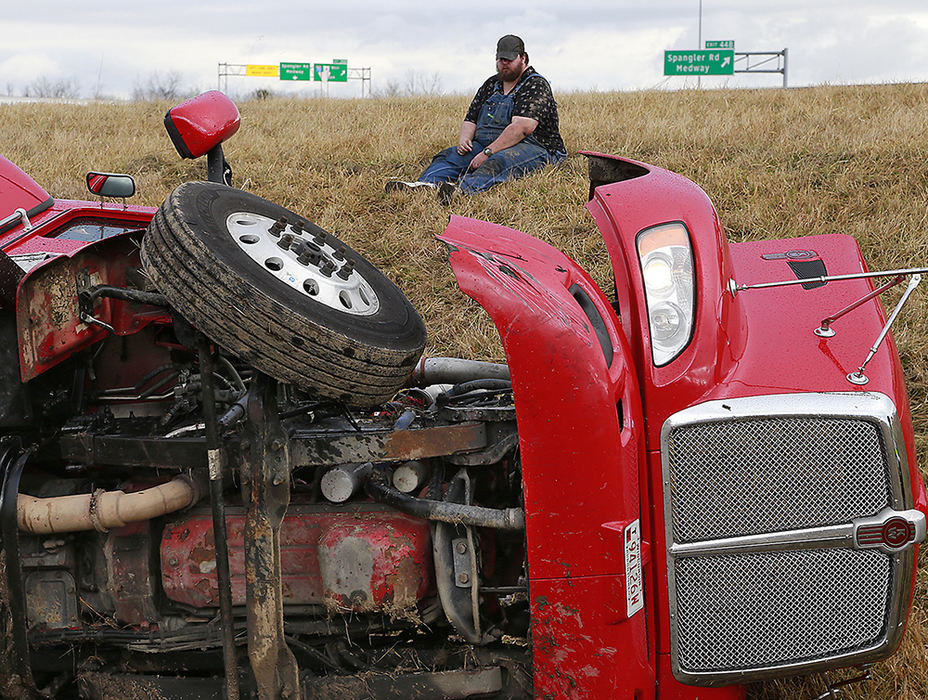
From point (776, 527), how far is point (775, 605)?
200 mm

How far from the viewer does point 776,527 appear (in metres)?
2.28

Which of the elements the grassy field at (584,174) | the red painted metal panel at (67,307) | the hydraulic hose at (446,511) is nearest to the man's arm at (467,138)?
the grassy field at (584,174)

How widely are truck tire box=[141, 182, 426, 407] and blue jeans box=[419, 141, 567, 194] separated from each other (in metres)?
4.54

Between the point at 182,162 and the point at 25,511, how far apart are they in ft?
22.3

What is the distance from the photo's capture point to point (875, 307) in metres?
2.66

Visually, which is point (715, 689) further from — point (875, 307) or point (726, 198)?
point (726, 198)

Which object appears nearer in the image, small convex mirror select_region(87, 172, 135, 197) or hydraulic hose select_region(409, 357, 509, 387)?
hydraulic hose select_region(409, 357, 509, 387)

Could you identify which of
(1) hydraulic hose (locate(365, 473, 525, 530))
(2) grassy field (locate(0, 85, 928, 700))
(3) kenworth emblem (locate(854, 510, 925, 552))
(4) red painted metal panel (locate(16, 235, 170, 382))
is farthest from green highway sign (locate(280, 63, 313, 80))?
(3) kenworth emblem (locate(854, 510, 925, 552))

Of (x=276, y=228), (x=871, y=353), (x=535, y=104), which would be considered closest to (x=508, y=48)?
(x=535, y=104)

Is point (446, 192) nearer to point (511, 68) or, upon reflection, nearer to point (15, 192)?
point (511, 68)

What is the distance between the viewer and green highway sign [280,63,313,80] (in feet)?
134

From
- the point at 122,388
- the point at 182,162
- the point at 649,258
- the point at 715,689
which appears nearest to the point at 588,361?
the point at 649,258

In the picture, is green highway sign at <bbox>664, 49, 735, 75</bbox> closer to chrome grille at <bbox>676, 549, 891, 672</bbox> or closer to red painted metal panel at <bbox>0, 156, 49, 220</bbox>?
red painted metal panel at <bbox>0, 156, 49, 220</bbox>

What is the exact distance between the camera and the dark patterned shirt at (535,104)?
23.7 ft
